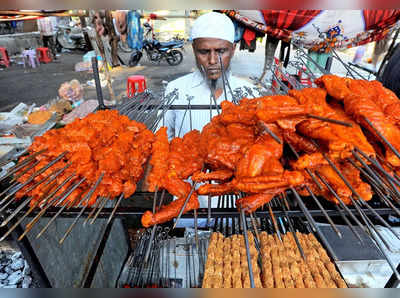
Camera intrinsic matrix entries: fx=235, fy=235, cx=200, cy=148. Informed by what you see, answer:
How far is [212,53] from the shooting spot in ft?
12.1

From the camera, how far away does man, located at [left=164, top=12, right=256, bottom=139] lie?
3668 millimetres

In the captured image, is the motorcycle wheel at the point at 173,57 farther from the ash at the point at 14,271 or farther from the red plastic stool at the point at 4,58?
the ash at the point at 14,271

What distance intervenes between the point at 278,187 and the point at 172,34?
22.8 m

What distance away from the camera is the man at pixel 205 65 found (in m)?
3.67

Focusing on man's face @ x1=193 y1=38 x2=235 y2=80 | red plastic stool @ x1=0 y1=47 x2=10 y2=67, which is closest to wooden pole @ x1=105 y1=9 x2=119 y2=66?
red plastic stool @ x1=0 y1=47 x2=10 y2=67

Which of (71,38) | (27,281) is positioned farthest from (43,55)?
(27,281)

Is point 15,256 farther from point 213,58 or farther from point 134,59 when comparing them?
point 134,59

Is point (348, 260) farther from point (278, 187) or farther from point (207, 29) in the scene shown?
point (207, 29)

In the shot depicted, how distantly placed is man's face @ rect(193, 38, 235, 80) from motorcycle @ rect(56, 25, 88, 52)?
21.0 metres

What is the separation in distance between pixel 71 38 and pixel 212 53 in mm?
22399

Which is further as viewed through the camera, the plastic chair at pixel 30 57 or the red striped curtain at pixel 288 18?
the plastic chair at pixel 30 57

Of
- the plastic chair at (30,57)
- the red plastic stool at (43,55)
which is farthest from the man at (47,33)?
the plastic chair at (30,57)

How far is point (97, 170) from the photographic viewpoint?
1658 mm

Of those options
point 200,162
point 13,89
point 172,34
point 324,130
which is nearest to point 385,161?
point 324,130
